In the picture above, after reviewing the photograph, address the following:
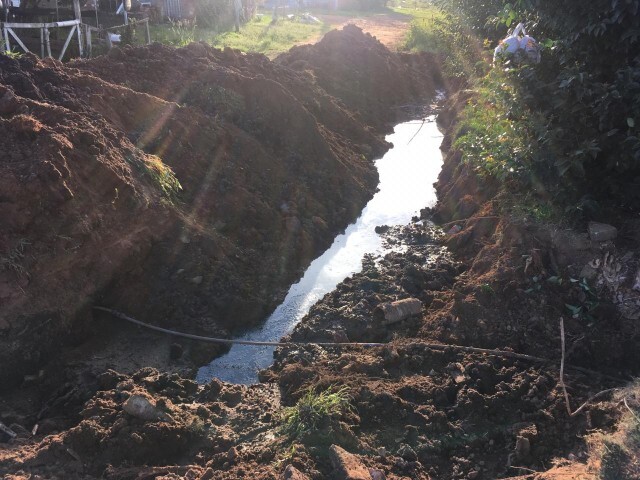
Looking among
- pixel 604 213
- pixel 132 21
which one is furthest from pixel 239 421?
pixel 132 21

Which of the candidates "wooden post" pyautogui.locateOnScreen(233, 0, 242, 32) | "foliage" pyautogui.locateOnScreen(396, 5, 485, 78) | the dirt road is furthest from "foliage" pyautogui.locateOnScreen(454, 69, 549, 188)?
"wooden post" pyautogui.locateOnScreen(233, 0, 242, 32)

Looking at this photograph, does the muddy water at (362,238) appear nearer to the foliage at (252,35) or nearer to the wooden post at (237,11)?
the foliage at (252,35)

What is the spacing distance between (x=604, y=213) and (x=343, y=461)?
438 cm

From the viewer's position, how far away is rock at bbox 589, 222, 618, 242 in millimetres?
6305

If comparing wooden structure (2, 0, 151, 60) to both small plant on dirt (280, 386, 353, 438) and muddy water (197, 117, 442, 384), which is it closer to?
muddy water (197, 117, 442, 384)

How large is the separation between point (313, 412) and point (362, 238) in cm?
477

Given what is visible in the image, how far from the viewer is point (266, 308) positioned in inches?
298

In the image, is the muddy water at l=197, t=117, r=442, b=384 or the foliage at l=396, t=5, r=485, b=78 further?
the foliage at l=396, t=5, r=485, b=78

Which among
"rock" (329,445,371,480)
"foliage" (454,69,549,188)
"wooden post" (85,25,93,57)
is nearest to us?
"rock" (329,445,371,480)

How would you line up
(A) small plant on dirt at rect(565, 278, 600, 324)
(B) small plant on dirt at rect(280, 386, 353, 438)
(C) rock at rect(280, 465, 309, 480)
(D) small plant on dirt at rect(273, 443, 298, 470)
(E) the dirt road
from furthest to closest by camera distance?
(E) the dirt road
(A) small plant on dirt at rect(565, 278, 600, 324)
(B) small plant on dirt at rect(280, 386, 353, 438)
(D) small plant on dirt at rect(273, 443, 298, 470)
(C) rock at rect(280, 465, 309, 480)

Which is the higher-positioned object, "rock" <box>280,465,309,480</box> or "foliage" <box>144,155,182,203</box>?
"foliage" <box>144,155,182,203</box>

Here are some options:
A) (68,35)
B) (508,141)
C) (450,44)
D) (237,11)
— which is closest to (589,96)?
(508,141)

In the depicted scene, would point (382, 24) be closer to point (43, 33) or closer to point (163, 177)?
point (43, 33)

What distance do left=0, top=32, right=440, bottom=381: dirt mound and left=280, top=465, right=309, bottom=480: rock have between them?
2.84m
